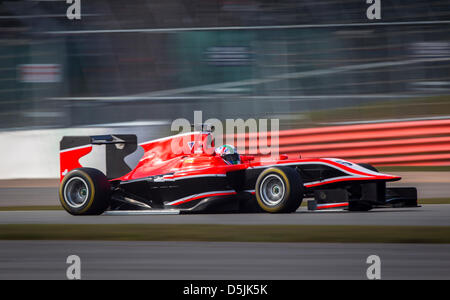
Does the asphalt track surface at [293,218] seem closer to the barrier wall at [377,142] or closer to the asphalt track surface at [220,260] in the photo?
the asphalt track surface at [220,260]

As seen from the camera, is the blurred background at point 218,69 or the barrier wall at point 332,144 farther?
the blurred background at point 218,69

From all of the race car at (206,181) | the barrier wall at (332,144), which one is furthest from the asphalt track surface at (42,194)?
the race car at (206,181)

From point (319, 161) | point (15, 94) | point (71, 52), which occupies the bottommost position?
point (319, 161)

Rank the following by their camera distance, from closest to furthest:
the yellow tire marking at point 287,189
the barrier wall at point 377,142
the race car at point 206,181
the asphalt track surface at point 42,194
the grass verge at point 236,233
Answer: the grass verge at point 236,233
the yellow tire marking at point 287,189
the race car at point 206,181
the asphalt track surface at point 42,194
the barrier wall at point 377,142

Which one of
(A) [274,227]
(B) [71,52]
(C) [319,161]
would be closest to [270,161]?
(C) [319,161]

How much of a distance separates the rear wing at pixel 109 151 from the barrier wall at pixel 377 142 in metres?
5.59

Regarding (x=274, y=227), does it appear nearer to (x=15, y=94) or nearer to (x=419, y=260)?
(x=419, y=260)

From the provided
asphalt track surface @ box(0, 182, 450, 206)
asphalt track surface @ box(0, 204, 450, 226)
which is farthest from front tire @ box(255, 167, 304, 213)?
asphalt track surface @ box(0, 182, 450, 206)

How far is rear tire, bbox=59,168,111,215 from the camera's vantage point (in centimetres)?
886

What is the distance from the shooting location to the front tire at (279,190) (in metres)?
7.96

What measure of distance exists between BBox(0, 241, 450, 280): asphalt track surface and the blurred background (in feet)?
27.0
